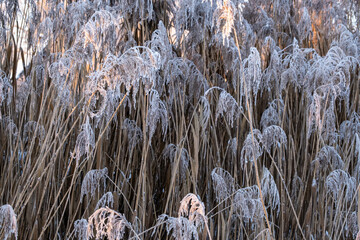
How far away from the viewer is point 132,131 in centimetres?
159

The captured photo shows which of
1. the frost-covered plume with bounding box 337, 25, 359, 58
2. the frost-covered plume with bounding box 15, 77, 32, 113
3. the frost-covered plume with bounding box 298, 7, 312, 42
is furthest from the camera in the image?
the frost-covered plume with bounding box 298, 7, 312, 42

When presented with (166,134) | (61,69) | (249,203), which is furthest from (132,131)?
(249,203)

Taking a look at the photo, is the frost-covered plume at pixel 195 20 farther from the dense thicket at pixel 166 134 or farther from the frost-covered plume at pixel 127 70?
the frost-covered plume at pixel 127 70

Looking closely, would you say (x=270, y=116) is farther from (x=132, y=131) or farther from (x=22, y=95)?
(x=22, y=95)

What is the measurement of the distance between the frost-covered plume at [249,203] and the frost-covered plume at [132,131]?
415mm

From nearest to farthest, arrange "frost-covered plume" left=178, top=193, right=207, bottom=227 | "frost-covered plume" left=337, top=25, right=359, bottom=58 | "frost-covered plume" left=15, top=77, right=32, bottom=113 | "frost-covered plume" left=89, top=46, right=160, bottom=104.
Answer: "frost-covered plume" left=178, top=193, right=207, bottom=227 → "frost-covered plume" left=89, top=46, right=160, bottom=104 → "frost-covered plume" left=15, top=77, right=32, bottom=113 → "frost-covered plume" left=337, top=25, right=359, bottom=58

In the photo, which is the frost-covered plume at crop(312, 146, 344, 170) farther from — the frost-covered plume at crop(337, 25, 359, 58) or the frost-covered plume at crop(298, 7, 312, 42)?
the frost-covered plume at crop(298, 7, 312, 42)

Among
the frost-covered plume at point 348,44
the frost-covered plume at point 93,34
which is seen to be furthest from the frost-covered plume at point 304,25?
the frost-covered plume at point 93,34

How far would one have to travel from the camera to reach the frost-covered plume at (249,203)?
132cm

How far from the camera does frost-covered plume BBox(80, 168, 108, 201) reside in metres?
1.36

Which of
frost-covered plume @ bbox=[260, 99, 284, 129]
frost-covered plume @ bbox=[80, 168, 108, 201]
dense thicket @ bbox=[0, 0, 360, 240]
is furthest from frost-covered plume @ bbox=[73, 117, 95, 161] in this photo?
frost-covered plume @ bbox=[260, 99, 284, 129]

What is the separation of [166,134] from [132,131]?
0.45 ft

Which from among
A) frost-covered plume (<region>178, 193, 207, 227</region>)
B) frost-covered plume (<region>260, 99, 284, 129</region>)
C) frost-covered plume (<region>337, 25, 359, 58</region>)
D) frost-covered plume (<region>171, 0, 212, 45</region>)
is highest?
frost-covered plume (<region>171, 0, 212, 45</region>)

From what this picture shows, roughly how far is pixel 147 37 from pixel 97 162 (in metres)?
0.53
